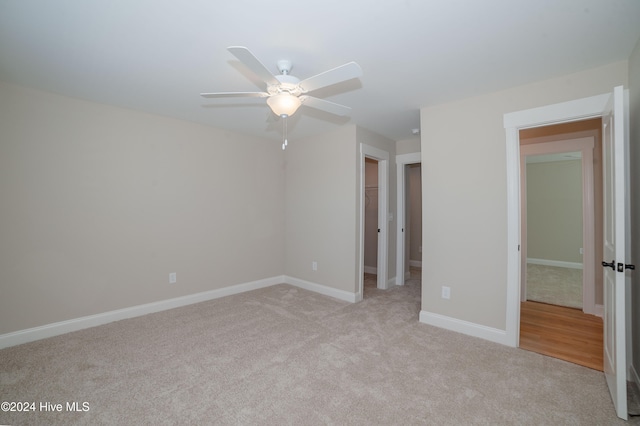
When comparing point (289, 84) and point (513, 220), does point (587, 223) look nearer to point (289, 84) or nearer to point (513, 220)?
point (513, 220)

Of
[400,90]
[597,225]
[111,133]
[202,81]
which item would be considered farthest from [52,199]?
[597,225]

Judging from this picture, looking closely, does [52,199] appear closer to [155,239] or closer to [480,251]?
[155,239]

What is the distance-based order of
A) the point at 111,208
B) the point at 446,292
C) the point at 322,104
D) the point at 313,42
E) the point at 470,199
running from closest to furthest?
the point at 313,42 → the point at 322,104 → the point at 470,199 → the point at 446,292 → the point at 111,208

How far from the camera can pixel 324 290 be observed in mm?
4215

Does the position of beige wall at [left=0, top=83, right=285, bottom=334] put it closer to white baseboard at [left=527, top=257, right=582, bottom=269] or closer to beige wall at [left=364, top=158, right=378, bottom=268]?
beige wall at [left=364, top=158, right=378, bottom=268]

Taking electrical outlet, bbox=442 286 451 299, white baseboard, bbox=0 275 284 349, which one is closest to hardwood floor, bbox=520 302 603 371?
electrical outlet, bbox=442 286 451 299

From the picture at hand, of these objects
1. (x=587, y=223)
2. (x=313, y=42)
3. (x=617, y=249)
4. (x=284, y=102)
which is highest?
(x=313, y=42)

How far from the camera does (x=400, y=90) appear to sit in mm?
2727

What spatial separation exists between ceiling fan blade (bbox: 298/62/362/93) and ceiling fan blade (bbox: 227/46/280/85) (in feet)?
0.71

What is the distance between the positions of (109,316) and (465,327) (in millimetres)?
3696

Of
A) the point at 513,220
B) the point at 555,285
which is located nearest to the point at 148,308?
the point at 513,220

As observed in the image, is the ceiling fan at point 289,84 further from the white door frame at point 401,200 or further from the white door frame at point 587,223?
the white door frame at point 587,223

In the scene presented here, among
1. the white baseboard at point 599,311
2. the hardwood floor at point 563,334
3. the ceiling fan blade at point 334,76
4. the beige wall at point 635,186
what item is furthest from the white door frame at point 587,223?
the ceiling fan blade at point 334,76

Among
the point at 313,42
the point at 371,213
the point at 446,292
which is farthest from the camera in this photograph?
the point at 371,213
